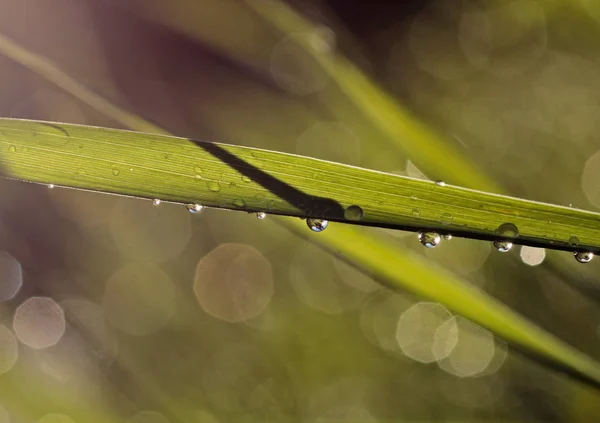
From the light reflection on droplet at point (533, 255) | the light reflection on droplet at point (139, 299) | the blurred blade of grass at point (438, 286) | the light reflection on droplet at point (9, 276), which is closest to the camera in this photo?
the blurred blade of grass at point (438, 286)

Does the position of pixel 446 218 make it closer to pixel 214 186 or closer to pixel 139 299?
pixel 214 186

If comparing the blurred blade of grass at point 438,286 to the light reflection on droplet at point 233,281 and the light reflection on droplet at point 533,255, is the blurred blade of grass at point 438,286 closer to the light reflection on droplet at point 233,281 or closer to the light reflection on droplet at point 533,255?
the light reflection on droplet at point 533,255

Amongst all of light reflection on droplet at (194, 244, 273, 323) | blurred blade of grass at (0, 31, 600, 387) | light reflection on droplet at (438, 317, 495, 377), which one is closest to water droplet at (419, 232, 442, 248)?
blurred blade of grass at (0, 31, 600, 387)

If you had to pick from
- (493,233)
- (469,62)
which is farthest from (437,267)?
(469,62)

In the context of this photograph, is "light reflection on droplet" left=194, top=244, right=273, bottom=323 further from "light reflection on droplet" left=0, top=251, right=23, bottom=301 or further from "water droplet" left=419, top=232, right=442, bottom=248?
"water droplet" left=419, top=232, right=442, bottom=248

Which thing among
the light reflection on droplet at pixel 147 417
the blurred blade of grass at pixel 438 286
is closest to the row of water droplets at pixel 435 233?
the blurred blade of grass at pixel 438 286

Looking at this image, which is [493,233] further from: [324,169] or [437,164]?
[437,164]

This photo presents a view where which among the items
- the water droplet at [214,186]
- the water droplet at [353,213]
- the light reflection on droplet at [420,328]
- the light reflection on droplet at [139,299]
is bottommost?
the light reflection on droplet at [139,299]

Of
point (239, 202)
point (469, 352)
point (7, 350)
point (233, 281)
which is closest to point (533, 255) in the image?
point (469, 352)
